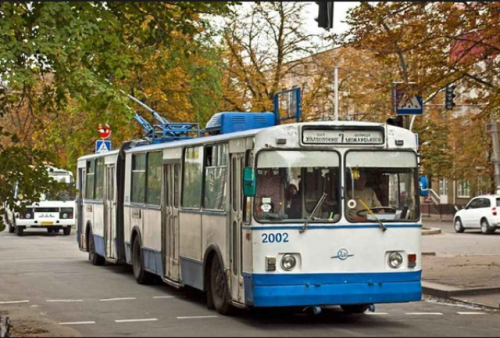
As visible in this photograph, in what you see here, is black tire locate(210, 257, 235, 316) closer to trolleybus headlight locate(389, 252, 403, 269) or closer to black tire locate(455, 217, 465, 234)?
trolleybus headlight locate(389, 252, 403, 269)

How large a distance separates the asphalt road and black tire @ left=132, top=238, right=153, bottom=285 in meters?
0.26

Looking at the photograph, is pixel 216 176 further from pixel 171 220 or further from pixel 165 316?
pixel 171 220

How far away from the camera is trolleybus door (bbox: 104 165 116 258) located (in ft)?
82.9

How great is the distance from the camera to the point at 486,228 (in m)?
47.0

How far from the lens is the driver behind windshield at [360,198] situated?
1498cm

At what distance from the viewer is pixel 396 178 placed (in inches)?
607

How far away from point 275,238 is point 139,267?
8150 millimetres

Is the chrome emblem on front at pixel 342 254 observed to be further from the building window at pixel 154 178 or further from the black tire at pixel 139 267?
the black tire at pixel 139 267

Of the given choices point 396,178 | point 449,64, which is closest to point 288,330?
point 396,178

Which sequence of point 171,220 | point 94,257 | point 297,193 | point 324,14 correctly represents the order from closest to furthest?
point 324,14, point 297,193, point 171,220, point 94,257

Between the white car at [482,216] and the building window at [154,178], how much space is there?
27.5m

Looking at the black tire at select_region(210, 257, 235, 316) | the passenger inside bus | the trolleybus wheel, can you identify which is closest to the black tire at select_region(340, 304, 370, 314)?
the trolleybus wheel

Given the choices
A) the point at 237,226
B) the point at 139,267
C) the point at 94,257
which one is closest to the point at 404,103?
the point at 139,267

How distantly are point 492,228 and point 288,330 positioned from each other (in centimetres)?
3366
